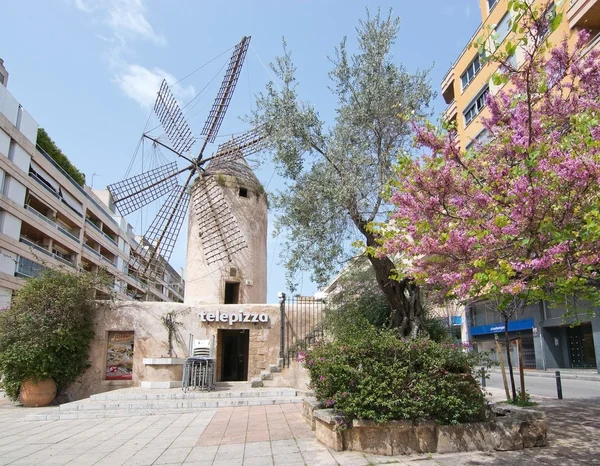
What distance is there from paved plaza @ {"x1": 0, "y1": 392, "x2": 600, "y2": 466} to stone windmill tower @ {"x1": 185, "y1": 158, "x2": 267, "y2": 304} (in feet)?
24.4

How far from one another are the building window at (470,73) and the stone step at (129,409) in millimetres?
23303

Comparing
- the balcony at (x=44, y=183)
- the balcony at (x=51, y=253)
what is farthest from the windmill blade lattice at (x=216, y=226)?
the balcony at (x=44, y=183)

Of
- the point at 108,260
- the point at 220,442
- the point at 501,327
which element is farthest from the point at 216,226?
the point at 108,260

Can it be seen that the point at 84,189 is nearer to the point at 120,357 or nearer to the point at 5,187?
the point at 5,187

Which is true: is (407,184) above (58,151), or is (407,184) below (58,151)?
below

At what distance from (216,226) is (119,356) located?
234 inches

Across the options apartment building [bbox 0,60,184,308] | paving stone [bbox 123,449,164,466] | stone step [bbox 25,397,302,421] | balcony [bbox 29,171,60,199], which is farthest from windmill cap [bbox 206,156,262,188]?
balcony [bbox 29,171,60,199]

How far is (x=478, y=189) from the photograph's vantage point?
16.9ft

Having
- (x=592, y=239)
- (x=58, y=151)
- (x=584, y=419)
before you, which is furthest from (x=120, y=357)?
(x=58, y=151)

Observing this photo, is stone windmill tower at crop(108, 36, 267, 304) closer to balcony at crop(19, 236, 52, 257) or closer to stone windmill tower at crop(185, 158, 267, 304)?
stone windmill tower at crop(185, 158, 267, 304)

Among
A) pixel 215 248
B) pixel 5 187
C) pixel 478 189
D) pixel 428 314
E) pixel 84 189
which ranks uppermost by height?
pixel 84 189

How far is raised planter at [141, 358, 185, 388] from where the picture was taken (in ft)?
41.2

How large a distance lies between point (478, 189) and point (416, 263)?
1236mm

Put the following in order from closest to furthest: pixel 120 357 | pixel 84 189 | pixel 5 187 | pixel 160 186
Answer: pixel 120 357, pixel 160 186, pixel 5 187, pixel 84 189
